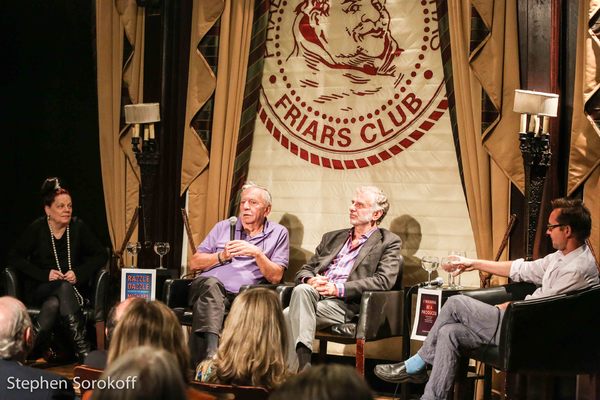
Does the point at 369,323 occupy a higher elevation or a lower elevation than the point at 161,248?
lower

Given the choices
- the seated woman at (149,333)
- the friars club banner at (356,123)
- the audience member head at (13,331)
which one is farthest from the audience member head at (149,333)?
the friars club banner at (356,123)

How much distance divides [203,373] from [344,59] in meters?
3.42

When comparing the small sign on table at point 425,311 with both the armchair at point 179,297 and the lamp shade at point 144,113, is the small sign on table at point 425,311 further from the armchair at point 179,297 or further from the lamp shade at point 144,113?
the lamp shade at point 144,113

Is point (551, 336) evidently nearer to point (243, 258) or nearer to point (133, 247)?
point (243, 258)

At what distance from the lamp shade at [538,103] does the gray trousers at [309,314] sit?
5.02 ft

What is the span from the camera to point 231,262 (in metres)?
5.75

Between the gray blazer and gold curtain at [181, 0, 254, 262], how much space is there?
1.03 m

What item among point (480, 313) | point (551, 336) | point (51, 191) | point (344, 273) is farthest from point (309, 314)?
point (51, 191)

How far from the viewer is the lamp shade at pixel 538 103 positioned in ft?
16.8

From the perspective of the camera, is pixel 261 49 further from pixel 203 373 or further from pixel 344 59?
pixel 203 373

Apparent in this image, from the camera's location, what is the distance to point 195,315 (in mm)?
5371

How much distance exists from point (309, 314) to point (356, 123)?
157 cm

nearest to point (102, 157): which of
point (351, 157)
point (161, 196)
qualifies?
point (161, 196)

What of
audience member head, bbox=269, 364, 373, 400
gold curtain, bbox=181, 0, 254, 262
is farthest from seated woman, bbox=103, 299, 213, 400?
gold curtain, bbox=181, 0, 254, 262
